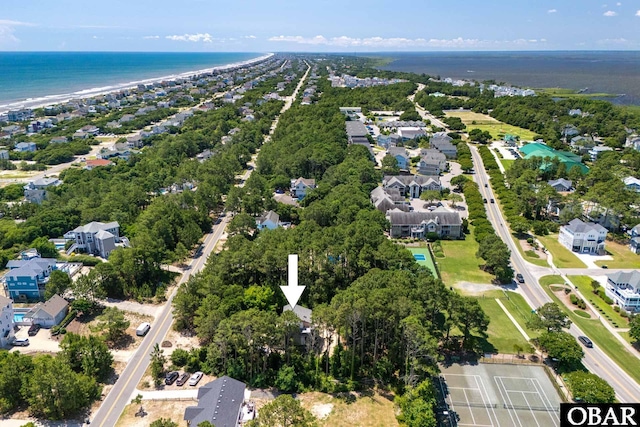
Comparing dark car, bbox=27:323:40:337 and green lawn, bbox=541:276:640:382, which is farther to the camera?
dark car, bbox=27:323:40:337

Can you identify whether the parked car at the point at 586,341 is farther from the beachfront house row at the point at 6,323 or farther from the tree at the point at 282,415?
the beachfront house row at the point at 6,323

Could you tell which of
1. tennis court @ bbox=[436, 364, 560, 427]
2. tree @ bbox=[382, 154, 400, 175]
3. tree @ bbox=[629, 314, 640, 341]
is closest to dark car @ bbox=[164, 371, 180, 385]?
tennis court @ bbox=[436, 364, 560, 427]

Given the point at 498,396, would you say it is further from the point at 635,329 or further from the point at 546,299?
the point at 546,299

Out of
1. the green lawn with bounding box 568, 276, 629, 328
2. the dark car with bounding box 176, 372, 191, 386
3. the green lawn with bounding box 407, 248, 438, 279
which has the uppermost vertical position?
the dark car with bounding box 176, 372, 191, 386

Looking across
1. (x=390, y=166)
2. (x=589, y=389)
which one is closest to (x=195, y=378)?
(x=589, y=389)

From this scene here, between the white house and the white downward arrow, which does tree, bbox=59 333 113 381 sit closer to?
the white downward arrow

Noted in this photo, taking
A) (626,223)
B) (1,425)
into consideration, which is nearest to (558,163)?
(626,223)
